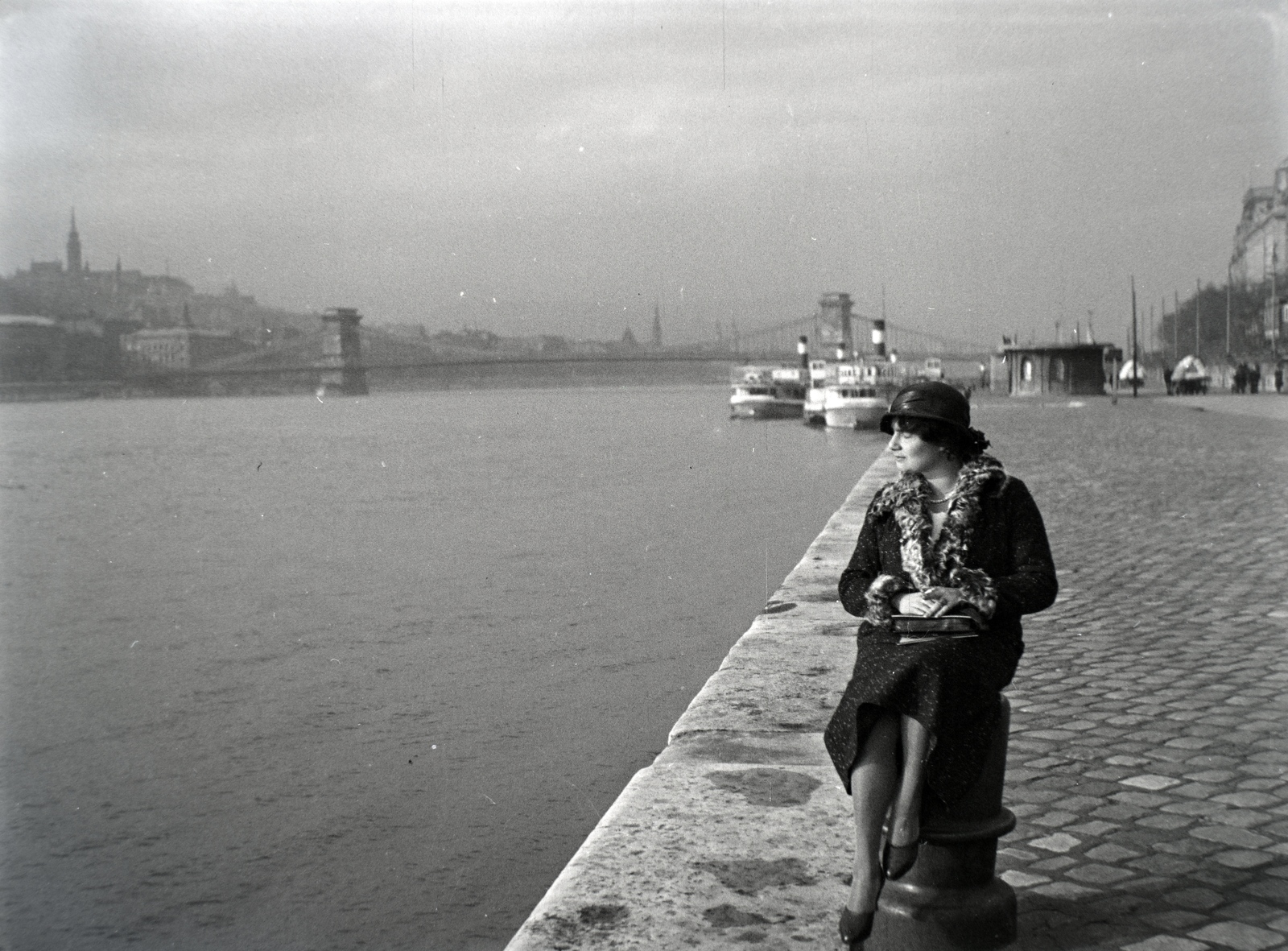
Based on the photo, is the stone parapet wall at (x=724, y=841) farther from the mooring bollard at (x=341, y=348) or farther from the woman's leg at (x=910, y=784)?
the mooring bollard at (x=341, y=348)

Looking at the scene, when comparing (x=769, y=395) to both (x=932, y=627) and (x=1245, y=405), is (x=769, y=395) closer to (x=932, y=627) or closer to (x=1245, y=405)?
(x=1245, y=405)

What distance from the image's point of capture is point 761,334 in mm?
82562

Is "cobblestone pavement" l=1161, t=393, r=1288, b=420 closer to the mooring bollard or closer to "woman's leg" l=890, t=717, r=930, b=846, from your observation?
"woman's leg" l=890, t=717, r=930, b=846

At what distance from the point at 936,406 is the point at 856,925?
0.84 meters

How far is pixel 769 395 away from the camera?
5519 centimetres

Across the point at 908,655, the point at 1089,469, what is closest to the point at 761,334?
the point at 1089,469

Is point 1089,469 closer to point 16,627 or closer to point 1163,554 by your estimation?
point 1163,554

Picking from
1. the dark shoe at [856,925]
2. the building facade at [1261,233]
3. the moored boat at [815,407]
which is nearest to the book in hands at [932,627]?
the dark shoe at [856,925]

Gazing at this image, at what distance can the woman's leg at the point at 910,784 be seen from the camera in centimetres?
214

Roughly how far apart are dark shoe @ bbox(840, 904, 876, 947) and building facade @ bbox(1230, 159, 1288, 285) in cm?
5572

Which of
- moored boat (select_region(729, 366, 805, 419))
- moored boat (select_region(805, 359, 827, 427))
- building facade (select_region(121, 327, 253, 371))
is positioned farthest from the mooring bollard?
moored boat (select_region(805, 359, 827, 427))

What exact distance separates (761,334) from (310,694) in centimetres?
7595

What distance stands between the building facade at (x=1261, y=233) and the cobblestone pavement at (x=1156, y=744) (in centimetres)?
5108

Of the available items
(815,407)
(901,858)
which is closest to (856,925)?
(901,858)
